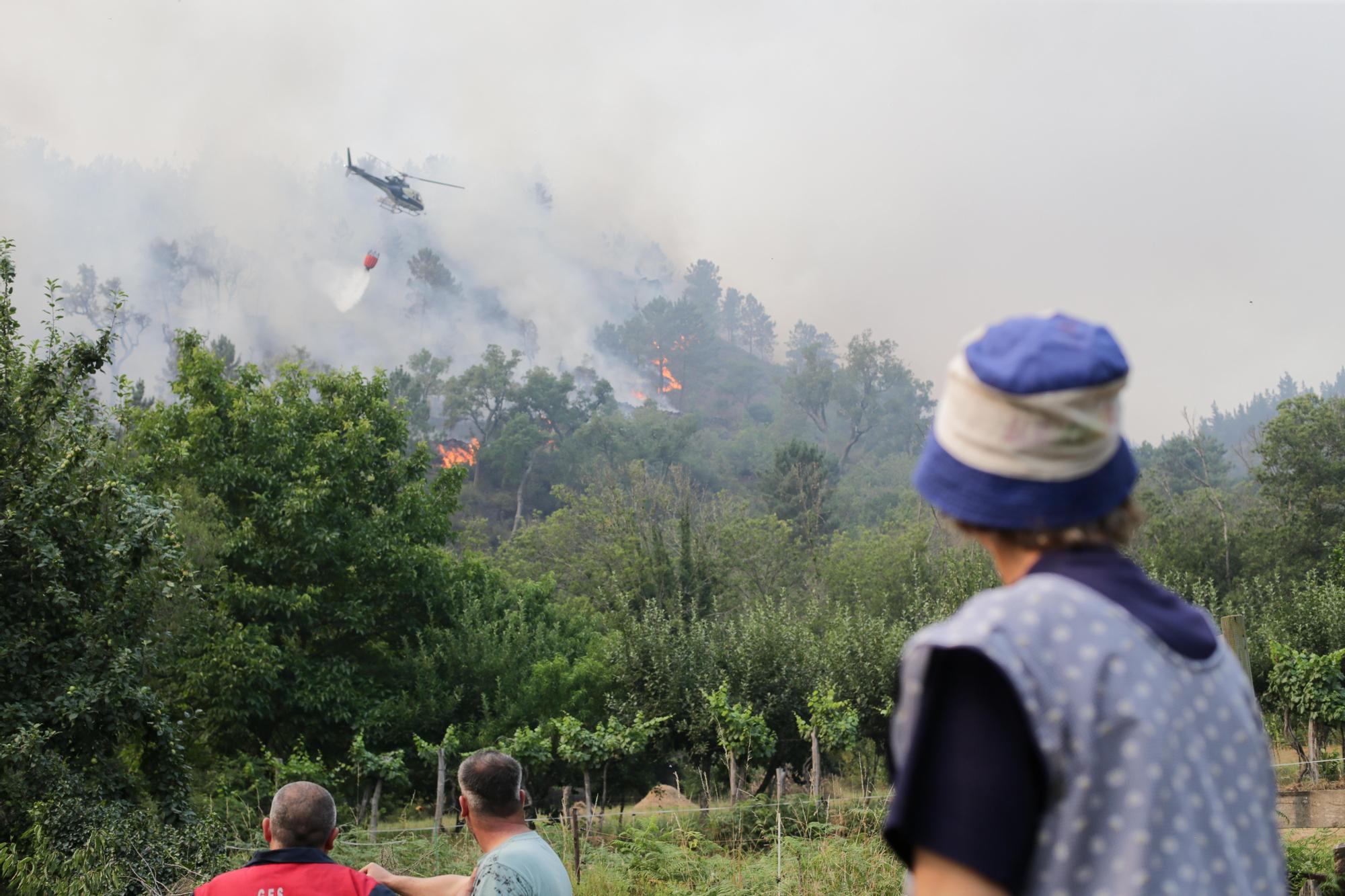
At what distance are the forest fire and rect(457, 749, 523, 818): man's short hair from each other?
263 feet

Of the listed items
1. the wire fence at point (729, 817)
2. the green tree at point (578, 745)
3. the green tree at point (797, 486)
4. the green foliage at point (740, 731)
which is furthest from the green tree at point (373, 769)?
the green tree at point (797, 486)

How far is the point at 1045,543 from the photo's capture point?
1073mm

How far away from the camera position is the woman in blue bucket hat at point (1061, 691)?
0.92 metres

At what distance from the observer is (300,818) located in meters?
3.63

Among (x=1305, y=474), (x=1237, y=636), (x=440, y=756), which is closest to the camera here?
(x=1237, y=636)

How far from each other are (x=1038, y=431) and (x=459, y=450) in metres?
88.6

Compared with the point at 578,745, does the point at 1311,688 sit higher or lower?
higher

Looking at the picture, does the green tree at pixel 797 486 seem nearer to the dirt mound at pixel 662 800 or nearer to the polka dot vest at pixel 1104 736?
the dirt mound at pixel 662 800

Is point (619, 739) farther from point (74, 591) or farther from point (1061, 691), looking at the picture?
point (1061, 691)

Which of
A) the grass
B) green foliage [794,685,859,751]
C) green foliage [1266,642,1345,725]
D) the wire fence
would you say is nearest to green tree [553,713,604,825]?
the wire fence

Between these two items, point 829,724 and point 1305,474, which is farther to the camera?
point 1305,474

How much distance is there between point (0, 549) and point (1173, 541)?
37.0 metres

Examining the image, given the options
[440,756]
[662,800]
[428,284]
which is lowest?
[662,800]

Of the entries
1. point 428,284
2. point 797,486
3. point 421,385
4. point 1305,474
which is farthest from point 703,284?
point 1305,474
